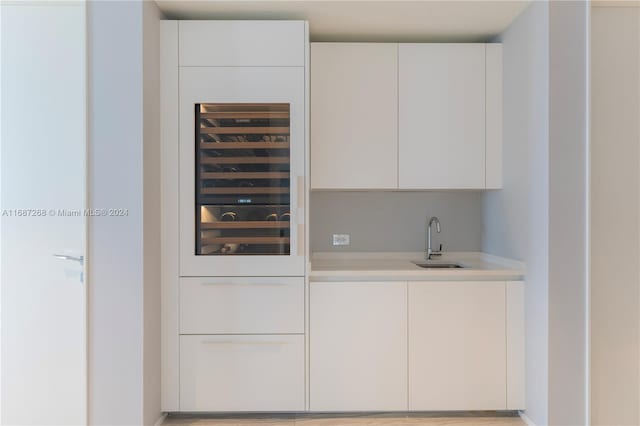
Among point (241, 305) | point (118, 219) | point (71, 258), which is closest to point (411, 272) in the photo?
point (241, 305)

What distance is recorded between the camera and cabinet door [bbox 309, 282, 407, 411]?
2.45 metres

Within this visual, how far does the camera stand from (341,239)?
3.04 meters

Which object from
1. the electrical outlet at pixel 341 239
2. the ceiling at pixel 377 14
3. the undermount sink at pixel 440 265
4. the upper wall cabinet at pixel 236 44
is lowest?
the undermount sink at pixel 440 265

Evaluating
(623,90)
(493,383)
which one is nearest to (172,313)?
(493,383)

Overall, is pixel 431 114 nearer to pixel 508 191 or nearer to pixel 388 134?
pixel 388 134

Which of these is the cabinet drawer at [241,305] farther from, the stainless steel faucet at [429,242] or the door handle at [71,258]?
the stainless steel faucet at [429,242]

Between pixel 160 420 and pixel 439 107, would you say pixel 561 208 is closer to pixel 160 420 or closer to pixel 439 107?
pixel 439 107

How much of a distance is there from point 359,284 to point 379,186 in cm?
63

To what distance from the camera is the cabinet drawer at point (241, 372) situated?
2426 millimetres

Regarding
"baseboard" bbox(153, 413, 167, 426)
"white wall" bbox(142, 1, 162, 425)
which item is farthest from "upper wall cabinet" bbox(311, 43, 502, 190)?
"baseboard" bbox(153, 413, 167, 426)

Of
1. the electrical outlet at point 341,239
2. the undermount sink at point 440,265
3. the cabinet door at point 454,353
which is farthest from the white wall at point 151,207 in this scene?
the undermount sink at point 440,265

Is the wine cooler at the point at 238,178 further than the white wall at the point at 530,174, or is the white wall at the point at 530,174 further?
the wine cooler at the point at 238,178

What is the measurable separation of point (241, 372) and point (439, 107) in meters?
1.95

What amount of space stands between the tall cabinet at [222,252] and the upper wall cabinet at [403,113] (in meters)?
0.28
